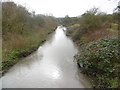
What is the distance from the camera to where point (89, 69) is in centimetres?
777

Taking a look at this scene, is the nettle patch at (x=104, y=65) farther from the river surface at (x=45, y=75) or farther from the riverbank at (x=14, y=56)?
the riverbank at (x=14, y=56)

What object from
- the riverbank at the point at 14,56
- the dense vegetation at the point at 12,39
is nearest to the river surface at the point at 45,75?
the riverbank at the point at 14,56

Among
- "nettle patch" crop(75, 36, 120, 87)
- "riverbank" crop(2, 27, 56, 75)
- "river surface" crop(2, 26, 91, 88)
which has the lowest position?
"river surface" crop(2, 26, 91, 88)

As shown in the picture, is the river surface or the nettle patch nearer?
the nettle patch

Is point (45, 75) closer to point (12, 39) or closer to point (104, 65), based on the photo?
point (104, 65)

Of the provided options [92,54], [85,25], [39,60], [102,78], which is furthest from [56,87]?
[85,25]

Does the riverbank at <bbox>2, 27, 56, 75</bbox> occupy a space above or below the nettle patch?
below

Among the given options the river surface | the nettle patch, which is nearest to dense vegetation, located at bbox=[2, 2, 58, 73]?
the river surface

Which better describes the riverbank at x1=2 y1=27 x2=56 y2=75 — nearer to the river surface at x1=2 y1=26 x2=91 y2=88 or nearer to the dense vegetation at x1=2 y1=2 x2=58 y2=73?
the dense vegetation at x1=2 y1=2 x2=58 y2=73

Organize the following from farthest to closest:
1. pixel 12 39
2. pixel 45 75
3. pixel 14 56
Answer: pixel 12 39 < pixel 14 56 < pixel 45 75

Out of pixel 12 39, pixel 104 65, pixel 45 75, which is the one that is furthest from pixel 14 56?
pixel 104 65

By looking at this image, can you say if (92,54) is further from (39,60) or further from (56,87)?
(39,60)

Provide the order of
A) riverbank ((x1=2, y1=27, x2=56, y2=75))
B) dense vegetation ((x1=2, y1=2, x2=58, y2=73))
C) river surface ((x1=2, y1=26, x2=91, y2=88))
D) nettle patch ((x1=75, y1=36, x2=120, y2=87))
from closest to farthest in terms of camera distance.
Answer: nettle patch ((x1=75, y1=36, x2=120, y2=87)) < river surface ((x1=2, y1=26, x2=91, y2=88)) < riverbank ((x1=2, y1=27, x2=56, y2=75)) < dense vegetation ((x1=2, y1=2, x2=58, y2=73))

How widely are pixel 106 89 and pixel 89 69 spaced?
1979mm
